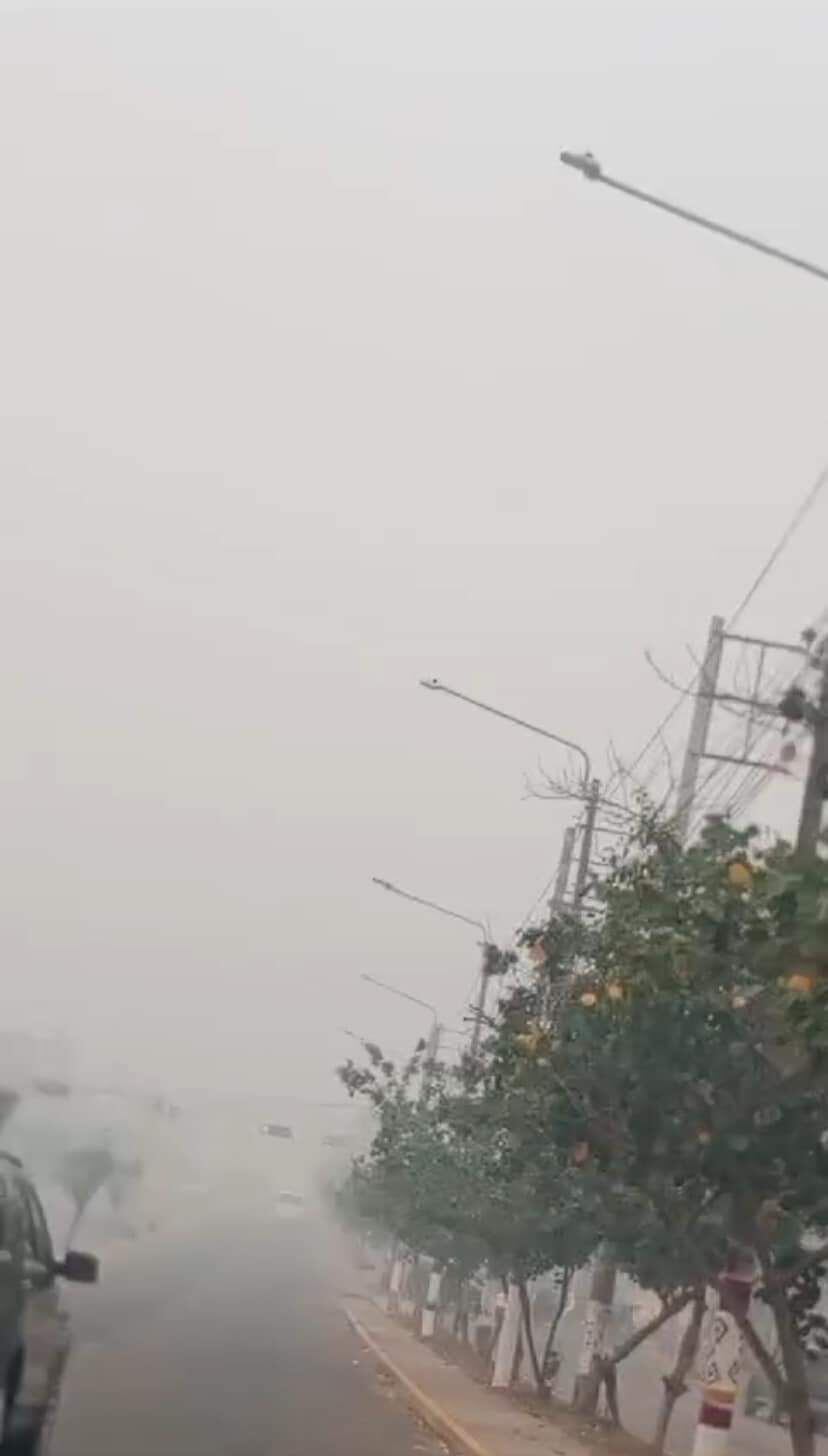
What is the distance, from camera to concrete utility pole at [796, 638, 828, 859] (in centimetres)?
1551

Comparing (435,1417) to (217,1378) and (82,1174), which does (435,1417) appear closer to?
(217,1378)

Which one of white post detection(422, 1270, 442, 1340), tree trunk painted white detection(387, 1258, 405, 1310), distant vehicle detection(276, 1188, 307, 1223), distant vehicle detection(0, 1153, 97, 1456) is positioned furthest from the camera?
distant vehicle detection(276, 1188, 307, 1223)

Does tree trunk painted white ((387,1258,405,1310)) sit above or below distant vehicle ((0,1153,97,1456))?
above

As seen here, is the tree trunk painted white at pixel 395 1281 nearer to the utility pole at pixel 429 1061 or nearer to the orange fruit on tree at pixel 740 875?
the utility pole at pixel 429 1061

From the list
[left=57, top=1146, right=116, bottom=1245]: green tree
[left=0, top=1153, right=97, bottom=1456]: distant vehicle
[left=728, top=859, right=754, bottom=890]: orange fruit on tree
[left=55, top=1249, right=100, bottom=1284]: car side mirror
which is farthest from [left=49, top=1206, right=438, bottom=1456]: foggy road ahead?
[left=57, top=1146, right=116, bottom=1245]: green tree

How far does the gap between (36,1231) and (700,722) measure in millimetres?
14008

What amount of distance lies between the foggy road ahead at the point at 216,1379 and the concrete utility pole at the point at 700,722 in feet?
20.9

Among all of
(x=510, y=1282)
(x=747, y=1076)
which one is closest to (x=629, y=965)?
(x=747, y=1076)

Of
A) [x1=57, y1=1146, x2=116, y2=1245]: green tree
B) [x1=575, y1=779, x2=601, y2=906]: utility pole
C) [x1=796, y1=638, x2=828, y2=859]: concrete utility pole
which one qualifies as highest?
[x1=575, y1=779, x2=601, y2=906]: utility pole

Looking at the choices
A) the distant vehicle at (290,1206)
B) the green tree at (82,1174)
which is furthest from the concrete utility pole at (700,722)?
the distant vehicle at (290,1206)

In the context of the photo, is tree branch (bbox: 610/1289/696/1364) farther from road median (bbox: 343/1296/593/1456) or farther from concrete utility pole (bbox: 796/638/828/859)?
concrete utility pole (bbox: 796/638/828/859)

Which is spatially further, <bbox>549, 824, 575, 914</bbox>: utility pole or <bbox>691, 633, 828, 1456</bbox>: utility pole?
<bbox>549, 824, 575, 914</bbox>: utility pole

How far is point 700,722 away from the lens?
25.0m

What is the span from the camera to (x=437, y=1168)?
4062cm
